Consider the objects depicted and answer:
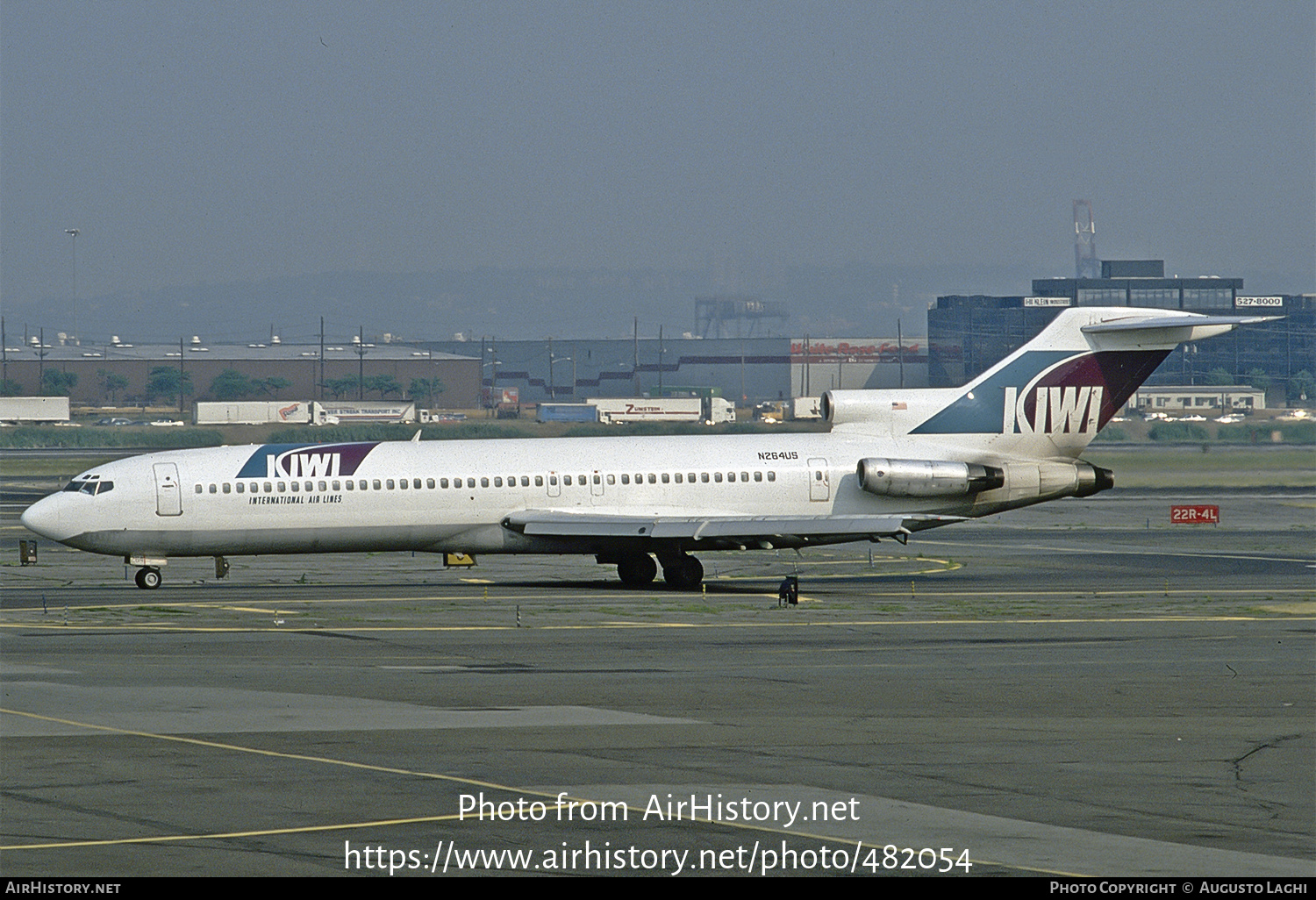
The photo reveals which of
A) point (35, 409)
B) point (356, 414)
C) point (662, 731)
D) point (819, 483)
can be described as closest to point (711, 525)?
point (819, 483)

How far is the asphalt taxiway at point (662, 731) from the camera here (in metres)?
12.7

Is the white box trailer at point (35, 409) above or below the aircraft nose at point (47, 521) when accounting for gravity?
above

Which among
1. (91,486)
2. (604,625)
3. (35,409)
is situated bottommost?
(604,625)

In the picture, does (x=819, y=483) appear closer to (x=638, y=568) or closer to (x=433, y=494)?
(x=638, y=568)

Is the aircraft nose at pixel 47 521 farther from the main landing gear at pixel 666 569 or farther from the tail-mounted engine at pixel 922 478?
the tail-mounted engine at pixel 922 478

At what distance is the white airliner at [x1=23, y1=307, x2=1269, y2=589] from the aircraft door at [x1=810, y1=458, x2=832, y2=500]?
4 cm

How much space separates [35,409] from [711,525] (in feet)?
340

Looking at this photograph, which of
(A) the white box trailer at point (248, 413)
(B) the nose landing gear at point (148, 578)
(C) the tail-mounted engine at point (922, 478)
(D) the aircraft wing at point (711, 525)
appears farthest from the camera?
(A) the white box trailer at point (248, 413)

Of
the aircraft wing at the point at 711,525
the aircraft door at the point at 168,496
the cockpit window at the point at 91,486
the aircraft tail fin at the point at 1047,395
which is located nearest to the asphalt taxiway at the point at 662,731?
the aircraft wing at the point at 711,525

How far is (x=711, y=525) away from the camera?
35531 millimetres

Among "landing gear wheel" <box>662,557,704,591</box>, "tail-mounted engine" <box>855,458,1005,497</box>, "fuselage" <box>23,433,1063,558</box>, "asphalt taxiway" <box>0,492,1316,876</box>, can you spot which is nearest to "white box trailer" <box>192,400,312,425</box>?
"fuselage" <box>23,433,1063,558</box>

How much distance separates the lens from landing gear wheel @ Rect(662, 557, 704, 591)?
3706cm
